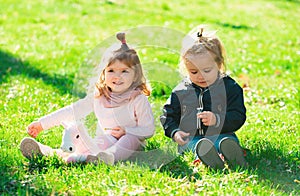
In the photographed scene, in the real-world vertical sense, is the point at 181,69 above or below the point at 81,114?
above

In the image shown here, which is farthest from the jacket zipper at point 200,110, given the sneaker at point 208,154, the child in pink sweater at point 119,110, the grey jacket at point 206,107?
the sneaker at point 208,154

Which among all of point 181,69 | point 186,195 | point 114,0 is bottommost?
point 186,195

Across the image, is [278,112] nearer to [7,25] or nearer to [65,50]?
[65,50]

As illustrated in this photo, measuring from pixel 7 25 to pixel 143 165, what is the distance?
6308 mm

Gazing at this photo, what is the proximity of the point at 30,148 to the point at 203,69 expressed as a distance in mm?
1361

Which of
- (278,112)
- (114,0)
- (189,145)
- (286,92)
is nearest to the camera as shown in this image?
(189,145)

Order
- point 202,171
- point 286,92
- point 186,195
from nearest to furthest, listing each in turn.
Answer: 1. point 186,195
2. point 202,171
3. point 286,92

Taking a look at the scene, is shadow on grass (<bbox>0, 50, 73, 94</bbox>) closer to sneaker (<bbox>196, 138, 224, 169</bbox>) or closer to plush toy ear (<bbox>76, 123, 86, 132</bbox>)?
plush toy ear (<bbox>76, 123, 86, 132</bbox>)

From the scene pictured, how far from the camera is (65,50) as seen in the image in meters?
7.89

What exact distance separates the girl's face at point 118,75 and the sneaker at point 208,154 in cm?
79

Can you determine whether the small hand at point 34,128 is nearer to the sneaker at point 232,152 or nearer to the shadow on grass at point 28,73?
the sneaker at point 232,152

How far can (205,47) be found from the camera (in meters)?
4.19

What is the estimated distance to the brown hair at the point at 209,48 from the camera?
4176 millimetres

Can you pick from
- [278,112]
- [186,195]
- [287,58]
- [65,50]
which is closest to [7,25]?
[65,50]
